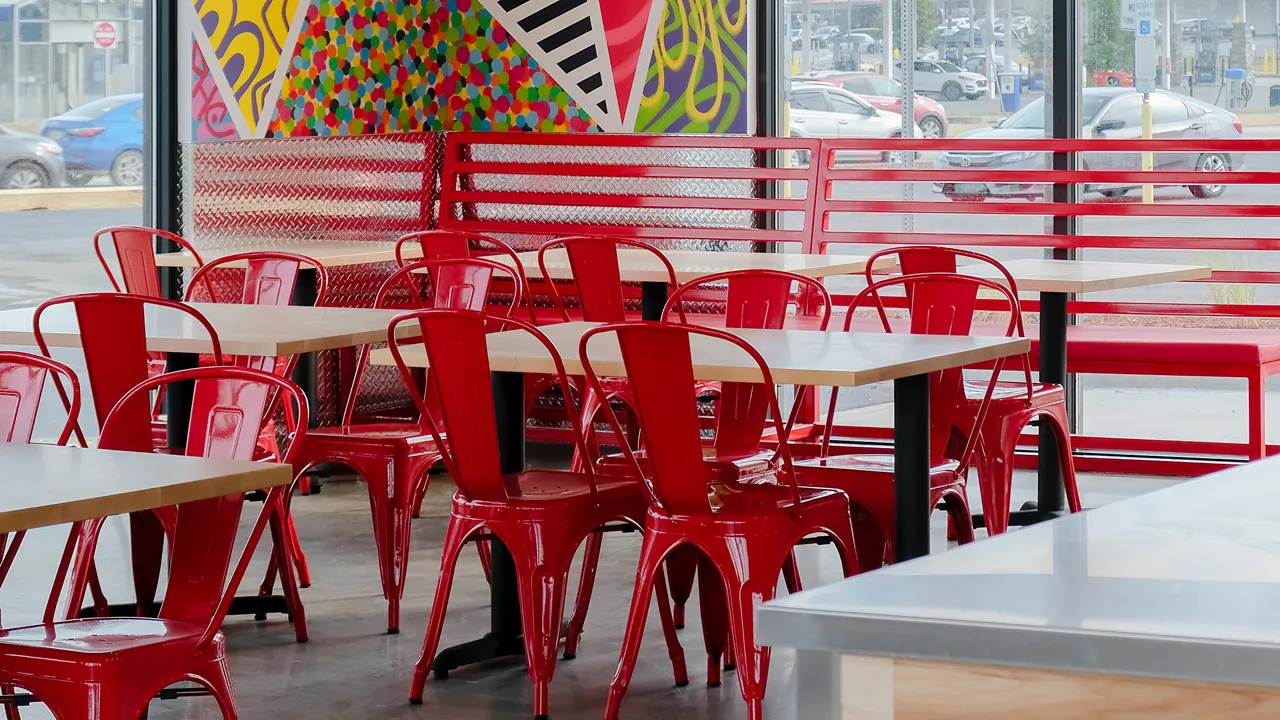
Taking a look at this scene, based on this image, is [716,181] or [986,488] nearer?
[986,488]

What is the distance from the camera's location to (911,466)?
4062 mm

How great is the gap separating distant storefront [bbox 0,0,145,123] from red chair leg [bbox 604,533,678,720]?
4.31 m

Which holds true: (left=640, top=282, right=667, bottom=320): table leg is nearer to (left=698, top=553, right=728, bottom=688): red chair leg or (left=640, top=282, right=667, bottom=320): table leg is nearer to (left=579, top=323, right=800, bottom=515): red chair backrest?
(left=698, top=553, right=728, bottom=688): red chair leg

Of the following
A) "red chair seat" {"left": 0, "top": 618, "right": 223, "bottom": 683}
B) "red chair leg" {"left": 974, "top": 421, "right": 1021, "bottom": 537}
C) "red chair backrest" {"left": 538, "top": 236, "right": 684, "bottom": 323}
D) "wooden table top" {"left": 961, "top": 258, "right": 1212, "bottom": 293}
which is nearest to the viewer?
"red chair seat" {"left": 0, "top": 618, "right": 223, "bottom": 683}

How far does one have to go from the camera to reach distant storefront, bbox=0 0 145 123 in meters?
7.07

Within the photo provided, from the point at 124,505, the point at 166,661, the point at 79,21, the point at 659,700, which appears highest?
the point at 79,21

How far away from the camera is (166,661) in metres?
2.90

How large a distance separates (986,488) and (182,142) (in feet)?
12.9

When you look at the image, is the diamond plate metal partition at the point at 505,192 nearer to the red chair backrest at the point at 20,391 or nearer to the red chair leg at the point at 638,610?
the red chair backrest at the point at 20,391

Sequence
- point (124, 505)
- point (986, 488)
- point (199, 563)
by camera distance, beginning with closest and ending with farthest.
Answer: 1. point (124, 505)
2. point (199, 563)
3. point (986, 488)

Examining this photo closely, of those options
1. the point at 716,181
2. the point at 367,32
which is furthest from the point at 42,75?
the point at 716,181

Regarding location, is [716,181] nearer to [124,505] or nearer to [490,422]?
[490,422]

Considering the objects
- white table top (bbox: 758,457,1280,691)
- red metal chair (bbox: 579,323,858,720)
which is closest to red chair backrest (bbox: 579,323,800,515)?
red metal chair (bbox: 579,323,858,720)

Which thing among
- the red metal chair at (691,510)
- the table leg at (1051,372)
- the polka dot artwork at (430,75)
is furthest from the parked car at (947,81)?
the red metal chair at (691,510)
